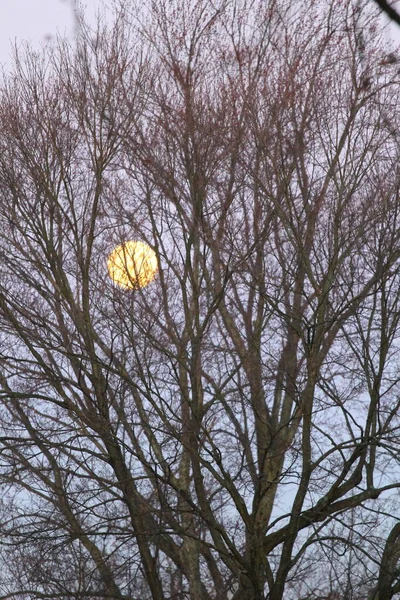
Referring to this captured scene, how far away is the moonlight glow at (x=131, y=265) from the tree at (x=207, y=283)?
0.09 m

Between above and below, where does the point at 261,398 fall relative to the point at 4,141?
below

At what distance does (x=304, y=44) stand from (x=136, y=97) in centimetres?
144

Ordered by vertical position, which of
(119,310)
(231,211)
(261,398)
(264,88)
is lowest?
(261,398)

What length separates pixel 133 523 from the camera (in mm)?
6160

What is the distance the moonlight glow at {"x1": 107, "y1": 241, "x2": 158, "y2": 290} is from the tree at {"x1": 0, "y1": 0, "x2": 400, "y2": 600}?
9 cm

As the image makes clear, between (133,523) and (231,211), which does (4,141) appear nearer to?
(231,211)

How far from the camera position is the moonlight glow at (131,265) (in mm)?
6617

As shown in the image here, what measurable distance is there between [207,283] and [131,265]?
63cm

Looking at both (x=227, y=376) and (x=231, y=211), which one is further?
(x=227, y=376)

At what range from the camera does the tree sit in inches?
237

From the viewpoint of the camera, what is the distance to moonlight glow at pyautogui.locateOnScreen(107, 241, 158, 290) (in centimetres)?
662

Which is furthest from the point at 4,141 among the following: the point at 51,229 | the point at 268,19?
the point at 268,19

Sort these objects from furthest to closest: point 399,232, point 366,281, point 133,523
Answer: point 366,281
point 133,523
point 399,232

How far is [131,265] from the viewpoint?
6727 millimetres
